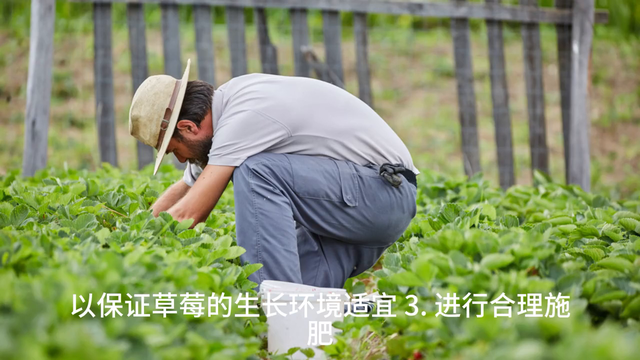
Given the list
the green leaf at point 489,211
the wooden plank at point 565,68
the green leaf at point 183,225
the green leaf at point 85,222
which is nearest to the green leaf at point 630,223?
the green leaf at point 489,211

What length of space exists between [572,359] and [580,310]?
573mm

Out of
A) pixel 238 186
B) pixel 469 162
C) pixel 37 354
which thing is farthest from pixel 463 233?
pixel 469 162

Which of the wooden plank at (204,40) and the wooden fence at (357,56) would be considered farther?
the wooden plank at (204,40)

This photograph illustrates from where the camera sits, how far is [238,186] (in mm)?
2576

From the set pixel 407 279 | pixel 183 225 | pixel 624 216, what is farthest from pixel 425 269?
pixel 624 216

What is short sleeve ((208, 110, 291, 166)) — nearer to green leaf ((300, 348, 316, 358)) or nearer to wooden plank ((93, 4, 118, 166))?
green leaf ((300, 348, 316, 358))

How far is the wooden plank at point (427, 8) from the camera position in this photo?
4863 millimetres

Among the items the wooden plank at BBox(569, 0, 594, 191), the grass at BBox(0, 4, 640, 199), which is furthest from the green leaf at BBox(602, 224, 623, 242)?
the grass at BBox(0, 4, 640, 199)

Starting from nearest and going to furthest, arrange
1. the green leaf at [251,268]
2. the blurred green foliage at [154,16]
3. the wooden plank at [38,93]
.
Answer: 1. the green leaf at [251,268]
2. the wooden plank at [38,93]
3. the blurred green foliage at [154,16]

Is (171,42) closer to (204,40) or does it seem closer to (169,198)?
(204,40)

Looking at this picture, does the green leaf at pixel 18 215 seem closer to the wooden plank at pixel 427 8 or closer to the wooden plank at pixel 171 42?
the wooden plank at pixel 171 42

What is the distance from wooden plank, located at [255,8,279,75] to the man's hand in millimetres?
2540

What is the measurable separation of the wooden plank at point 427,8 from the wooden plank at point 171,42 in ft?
0.39

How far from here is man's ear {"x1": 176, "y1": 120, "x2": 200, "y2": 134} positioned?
283 cm
